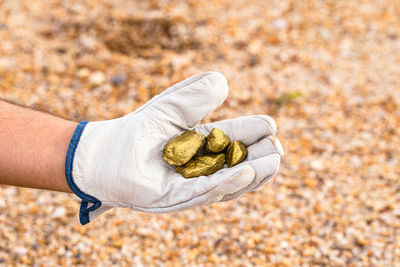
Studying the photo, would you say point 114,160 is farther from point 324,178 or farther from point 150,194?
point 324,178

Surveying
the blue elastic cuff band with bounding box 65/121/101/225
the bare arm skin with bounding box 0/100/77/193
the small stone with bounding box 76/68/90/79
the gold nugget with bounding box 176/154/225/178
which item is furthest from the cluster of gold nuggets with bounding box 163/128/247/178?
the small stone with bounding box 76/68/90/79

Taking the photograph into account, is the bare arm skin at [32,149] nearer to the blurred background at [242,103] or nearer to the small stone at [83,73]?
the blurred background at [242,103]

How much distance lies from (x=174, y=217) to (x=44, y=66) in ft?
6.92

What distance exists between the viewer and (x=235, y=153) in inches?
85.4

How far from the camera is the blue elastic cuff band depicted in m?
2.12

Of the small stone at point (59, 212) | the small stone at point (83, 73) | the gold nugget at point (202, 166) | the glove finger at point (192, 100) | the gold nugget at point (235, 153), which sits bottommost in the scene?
the small stone at point (59, 212)

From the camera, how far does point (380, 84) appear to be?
4.03 metres

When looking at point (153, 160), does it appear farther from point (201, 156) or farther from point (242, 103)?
point (242, 103)

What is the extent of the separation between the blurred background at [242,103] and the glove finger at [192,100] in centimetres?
100

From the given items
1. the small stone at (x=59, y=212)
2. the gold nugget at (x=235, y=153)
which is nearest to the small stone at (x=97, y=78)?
the small stone at (x=59, y=212)

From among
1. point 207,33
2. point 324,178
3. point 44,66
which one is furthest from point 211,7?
point 324,178

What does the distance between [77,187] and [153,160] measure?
44 centimetres

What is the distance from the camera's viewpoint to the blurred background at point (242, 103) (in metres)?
2.72

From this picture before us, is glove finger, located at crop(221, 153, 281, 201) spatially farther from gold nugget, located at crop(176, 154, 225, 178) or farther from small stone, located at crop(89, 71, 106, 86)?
small stone, located at crop(89, 71, 106, 86)
